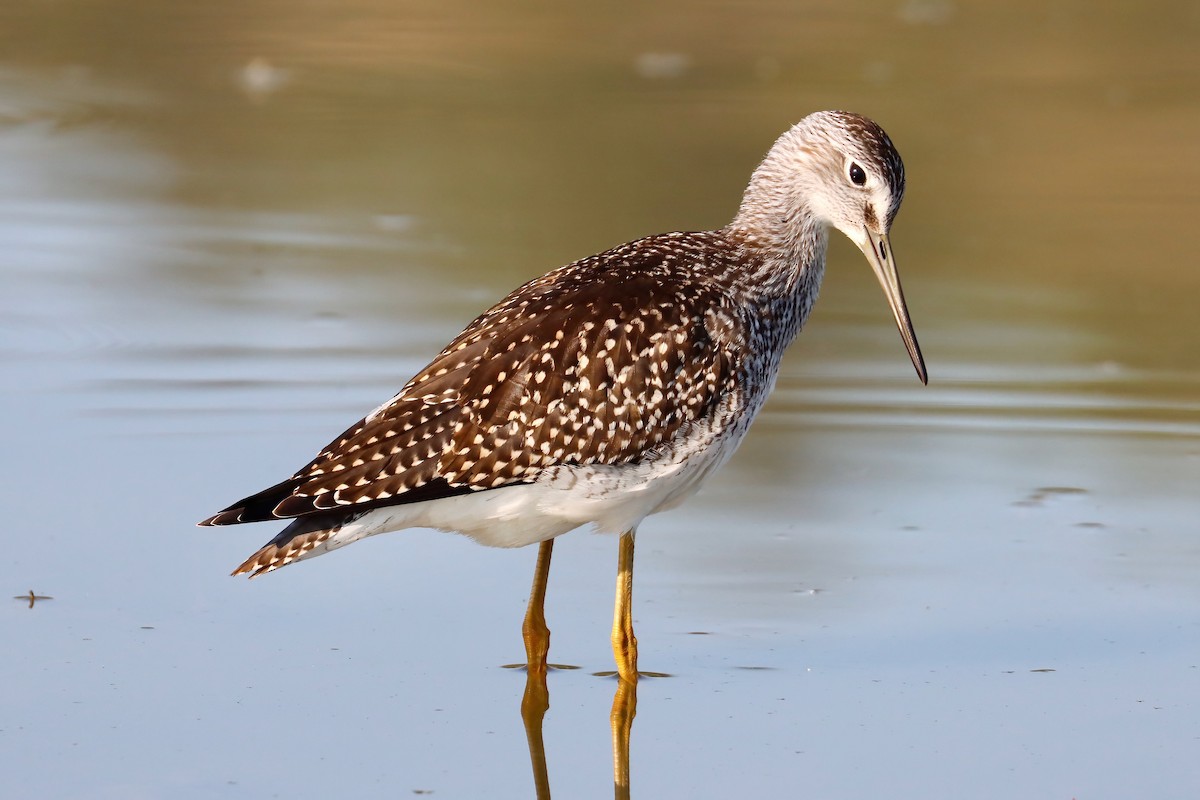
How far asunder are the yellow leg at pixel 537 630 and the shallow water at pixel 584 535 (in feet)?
0.44

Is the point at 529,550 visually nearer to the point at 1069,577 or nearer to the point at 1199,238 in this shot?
the point at 1069,577

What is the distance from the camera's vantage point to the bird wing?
5.93m

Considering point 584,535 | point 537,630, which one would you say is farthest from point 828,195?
point 537,630

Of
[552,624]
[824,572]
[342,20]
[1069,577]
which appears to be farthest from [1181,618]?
[342,20]

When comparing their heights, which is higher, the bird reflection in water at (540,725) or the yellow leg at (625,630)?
the yellow leg at (625,630)

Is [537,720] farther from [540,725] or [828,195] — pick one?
[828,195]

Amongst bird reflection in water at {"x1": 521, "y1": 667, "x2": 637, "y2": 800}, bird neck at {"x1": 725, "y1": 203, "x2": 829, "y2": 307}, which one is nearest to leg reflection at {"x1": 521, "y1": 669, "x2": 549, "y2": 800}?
bird reflection in water at {"x1": 521, "y1": 667, "x2": 637, "y2": 800}

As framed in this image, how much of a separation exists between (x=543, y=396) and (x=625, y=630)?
0.81 m

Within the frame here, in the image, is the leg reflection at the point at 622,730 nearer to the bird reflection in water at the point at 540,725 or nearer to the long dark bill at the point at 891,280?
the bird reflection in water at the point at 540,725

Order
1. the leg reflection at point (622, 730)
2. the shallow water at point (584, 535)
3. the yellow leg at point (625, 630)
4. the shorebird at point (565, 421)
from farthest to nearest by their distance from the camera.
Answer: the yellow leg at point (625, 630)
the shorebird at point (565, 421)
the shallow water at point (584, 535)
the leg reflection at point (622, 730)

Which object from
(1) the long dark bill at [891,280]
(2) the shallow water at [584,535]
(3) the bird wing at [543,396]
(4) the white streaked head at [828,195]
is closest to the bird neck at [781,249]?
(4) the white streaked head at [828,195]

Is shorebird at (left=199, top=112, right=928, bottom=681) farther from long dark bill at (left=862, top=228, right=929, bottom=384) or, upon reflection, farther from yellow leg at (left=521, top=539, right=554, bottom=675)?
long dark bill at (left=862, top=228, right=929, bottom=384)

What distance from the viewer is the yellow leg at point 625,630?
6277 millimetres

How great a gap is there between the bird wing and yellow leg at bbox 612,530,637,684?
17.4 inches
